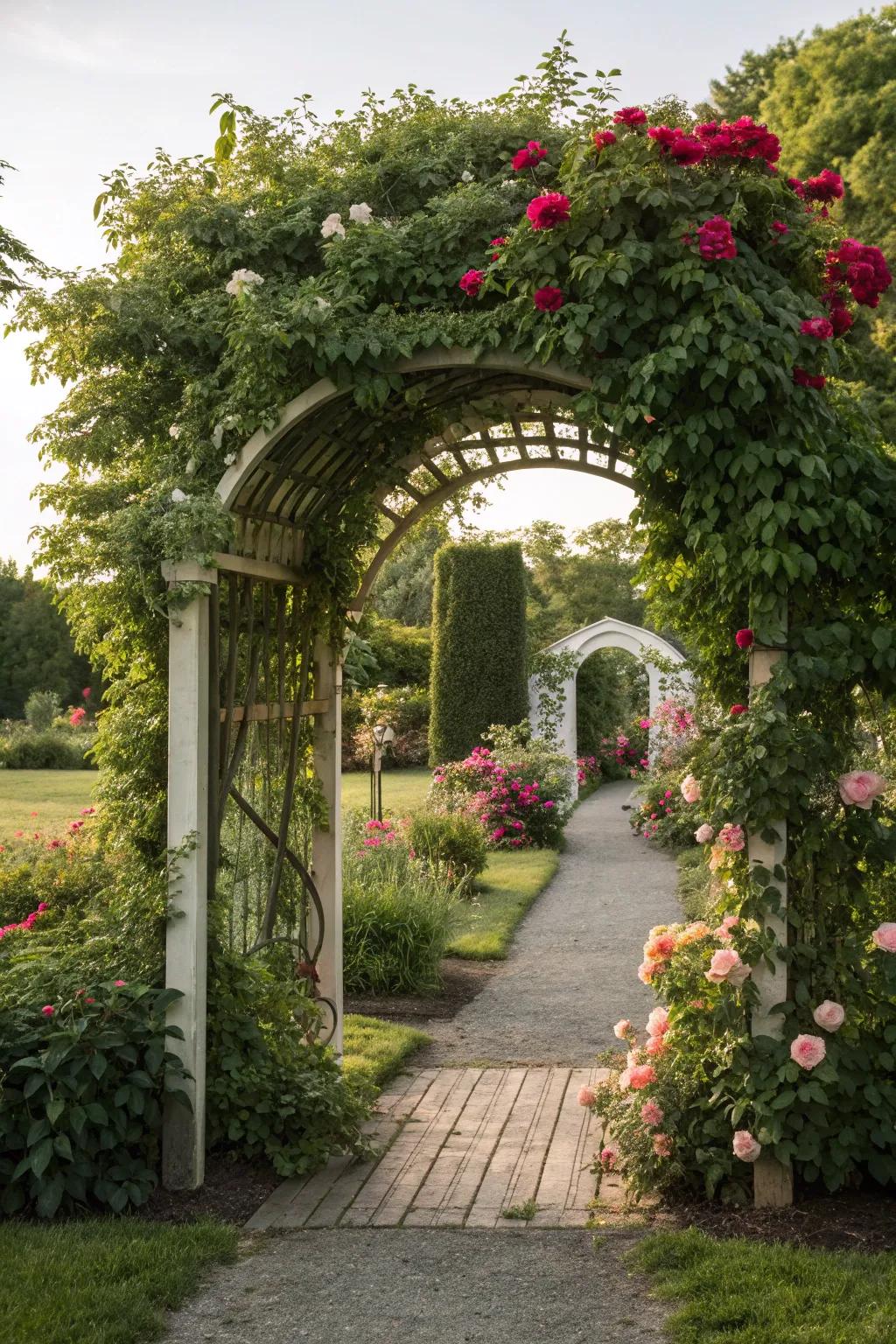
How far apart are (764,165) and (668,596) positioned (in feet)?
4.48

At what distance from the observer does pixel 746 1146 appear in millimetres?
3406

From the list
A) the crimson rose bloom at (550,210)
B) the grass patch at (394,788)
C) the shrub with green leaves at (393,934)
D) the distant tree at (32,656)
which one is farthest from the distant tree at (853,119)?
the distant tree at (32,656)

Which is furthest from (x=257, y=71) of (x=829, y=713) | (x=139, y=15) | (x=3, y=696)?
(x=3, y=696)

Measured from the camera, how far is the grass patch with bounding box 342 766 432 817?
15.2 m

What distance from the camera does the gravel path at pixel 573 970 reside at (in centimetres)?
593

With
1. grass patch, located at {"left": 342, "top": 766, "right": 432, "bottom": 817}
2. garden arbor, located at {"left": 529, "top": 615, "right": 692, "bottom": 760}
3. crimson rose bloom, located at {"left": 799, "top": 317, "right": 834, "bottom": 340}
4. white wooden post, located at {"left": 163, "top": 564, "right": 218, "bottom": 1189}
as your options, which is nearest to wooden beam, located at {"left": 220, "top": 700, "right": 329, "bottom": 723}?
white wooden post, located at {"left": 163, "top": 564, "right": 218, "bottom": 1189}

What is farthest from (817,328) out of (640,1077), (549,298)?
(640,1077)

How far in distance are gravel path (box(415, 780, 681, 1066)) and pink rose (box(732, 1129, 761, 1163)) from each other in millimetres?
2166

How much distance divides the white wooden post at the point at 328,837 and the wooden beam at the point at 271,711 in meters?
0.04

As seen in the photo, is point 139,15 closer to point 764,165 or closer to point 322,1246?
point 764,165

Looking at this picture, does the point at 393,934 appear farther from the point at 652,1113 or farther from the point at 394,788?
the point at 394,788

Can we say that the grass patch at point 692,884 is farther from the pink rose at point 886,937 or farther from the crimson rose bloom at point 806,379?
the crimson rose bloom at point 806,379

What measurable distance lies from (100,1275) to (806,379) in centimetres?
306

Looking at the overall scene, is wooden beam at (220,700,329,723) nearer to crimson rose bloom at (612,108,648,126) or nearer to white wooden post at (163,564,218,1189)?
white wooden post at (163,564,218,1189)
